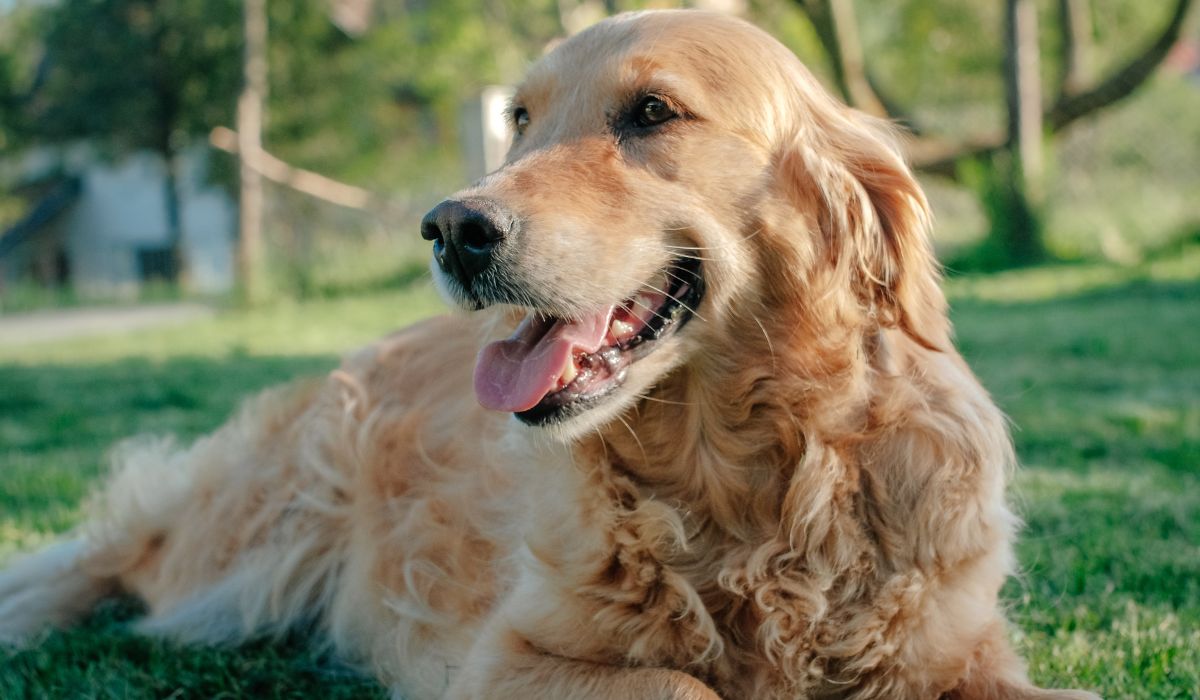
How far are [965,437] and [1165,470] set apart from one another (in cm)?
263

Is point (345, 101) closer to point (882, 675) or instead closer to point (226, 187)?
point (226, 187)

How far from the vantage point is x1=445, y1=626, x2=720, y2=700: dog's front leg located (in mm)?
2033

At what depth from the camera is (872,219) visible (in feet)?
7.88

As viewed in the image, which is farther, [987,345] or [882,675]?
[987,345]

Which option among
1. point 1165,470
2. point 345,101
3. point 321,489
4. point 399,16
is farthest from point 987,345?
point 399,16

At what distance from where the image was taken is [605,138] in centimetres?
238

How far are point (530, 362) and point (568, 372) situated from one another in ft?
0.33

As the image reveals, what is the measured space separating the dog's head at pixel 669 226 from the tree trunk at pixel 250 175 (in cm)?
1270

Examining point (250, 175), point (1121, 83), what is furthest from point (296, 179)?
point (1121, 83)

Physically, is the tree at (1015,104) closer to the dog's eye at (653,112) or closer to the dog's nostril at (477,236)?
the dog's eye at (653,112)

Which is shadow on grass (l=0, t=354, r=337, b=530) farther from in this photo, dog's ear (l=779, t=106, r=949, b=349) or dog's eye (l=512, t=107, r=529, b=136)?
dog's ear (l=779, t=106, r=949, b=349)

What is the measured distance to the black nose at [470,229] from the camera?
2.13 m

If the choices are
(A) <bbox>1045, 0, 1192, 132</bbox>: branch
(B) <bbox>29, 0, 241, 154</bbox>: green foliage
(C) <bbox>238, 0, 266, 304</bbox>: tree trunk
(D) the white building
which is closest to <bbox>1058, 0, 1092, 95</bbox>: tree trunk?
(A) <bbox>1045, 0, 1192, 132</bbox>: branch

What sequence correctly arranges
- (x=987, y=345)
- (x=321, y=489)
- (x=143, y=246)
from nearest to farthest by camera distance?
(x=321, y=489), (x=987, y=345), (x=143, y=246)
